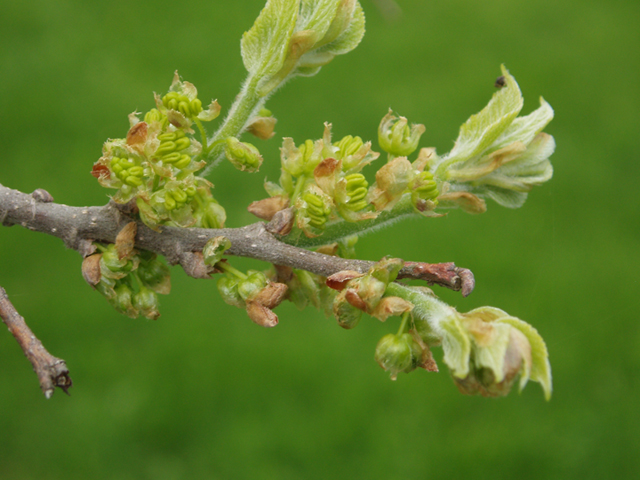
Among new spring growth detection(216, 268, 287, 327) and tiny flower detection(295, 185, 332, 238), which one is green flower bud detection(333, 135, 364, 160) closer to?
tiny flower detection(295, 185, 332, 238)

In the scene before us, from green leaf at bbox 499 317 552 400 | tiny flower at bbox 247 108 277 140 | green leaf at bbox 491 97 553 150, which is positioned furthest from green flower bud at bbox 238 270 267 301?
green leaf at bbox 491 97 553 150

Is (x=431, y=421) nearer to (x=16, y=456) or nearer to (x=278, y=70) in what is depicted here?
(x=16, y=456)

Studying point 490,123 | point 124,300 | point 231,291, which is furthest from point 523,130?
point 124,300

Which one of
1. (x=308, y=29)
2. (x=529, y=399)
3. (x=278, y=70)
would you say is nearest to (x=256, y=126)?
(x=278, y=70)

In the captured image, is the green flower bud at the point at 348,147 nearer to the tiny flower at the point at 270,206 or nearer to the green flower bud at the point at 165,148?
the tiny flower at the point at 270,206

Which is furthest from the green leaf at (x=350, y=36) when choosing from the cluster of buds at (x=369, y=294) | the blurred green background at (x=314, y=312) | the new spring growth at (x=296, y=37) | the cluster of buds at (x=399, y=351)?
the blurred green background at (x=314, y=312)

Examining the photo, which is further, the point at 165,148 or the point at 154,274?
the point at 154,274

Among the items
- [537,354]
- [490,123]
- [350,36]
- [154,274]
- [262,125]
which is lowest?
[537,354]

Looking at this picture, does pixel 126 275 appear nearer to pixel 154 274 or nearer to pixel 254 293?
pixel 154 274
